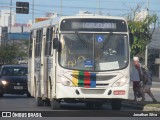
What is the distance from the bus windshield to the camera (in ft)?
71.1

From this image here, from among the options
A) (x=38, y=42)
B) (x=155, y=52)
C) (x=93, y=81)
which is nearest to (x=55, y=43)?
(x=93, y=81)

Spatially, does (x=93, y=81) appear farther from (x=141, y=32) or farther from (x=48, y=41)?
(x=141, y=32)

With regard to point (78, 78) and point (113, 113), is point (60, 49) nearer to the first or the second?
point (78, 78)

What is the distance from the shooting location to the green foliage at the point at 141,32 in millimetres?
45250

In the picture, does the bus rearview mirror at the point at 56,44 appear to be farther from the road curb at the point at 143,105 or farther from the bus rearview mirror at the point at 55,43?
the road curb at the point at 143,105

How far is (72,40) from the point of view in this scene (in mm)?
21797

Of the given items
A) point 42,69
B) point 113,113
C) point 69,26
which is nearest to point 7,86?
point 42,69

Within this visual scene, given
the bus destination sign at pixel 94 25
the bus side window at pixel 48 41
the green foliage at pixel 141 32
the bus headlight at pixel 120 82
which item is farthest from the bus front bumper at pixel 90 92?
the green foliage at pixel 141 32

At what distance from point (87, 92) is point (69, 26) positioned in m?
2.41

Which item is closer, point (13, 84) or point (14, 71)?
point (13, 84)

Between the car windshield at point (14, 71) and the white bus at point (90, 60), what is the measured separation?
12793 millimetres

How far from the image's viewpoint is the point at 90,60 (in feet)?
71.2

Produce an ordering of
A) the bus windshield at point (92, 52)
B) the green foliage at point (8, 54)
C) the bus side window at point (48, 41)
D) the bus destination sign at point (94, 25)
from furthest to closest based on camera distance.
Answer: the green foliage at point (8, 54) → the bus side window at point (48, 41) → the bus destination sign at point (94, 25) → the bus windshield at point (92, 52)

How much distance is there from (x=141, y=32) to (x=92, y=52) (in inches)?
1004
